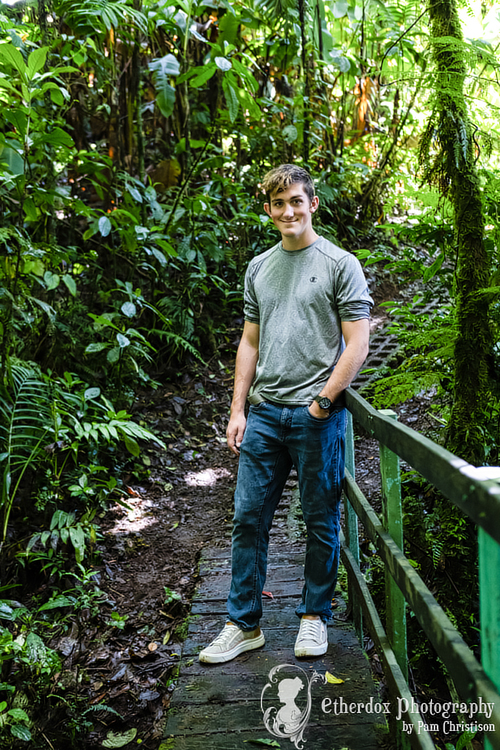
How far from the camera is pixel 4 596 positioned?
3465 millimetres

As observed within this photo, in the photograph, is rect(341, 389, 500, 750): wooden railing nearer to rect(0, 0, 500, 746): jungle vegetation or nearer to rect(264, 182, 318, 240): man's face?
rect(264, 182, 318, 240): man's face

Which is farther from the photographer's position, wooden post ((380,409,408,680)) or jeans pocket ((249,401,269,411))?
jeans pocket ((249,401,269,411))

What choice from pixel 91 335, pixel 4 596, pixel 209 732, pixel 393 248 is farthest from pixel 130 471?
pixel 393 248

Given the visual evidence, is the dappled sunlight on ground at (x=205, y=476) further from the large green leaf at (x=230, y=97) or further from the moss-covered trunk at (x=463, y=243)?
the large green leaf at (x=230, y=97)

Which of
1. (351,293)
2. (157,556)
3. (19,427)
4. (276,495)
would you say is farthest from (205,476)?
(351,293)

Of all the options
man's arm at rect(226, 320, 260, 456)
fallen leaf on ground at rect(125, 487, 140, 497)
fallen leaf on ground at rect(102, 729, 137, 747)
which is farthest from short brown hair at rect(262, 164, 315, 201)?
fallen leaf on ground at rect(125, 487, 140, 497)

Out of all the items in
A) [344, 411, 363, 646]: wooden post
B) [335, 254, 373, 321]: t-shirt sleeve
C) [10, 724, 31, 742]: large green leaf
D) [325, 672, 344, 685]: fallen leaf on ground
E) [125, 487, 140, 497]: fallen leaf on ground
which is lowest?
[125, 487, 140, 497]: fallen leaf on ground

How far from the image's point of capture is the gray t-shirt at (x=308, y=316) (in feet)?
8.07

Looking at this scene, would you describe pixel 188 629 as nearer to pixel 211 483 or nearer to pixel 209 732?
pixel 209 732

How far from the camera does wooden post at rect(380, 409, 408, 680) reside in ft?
6.26

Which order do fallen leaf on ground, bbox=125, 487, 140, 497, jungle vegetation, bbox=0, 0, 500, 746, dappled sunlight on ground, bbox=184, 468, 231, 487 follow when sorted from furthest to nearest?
dappled sunlight on ground, bbox=184, 468, 231, 487 < fallen leaf on ground, bbox=125, 487, 140, 497 < jungle vegetation, bbox=0, 0, 500, 746

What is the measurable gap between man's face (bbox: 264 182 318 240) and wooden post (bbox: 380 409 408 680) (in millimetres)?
1083

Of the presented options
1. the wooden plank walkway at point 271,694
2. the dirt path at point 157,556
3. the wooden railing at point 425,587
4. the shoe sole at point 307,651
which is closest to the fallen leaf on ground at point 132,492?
the dirt path at point 157,556

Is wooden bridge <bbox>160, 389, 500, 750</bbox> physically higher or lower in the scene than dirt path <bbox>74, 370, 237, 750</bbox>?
higher
